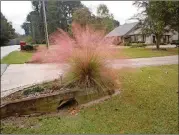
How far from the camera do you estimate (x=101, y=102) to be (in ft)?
16.6

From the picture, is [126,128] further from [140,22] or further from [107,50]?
[140,22]

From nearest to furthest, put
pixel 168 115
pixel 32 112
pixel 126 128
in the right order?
pixel 126 128 < pixel 168 115 < pixel 32 112

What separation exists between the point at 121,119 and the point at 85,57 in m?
1.48

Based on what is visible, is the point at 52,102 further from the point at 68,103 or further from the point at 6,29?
the point at 6,29

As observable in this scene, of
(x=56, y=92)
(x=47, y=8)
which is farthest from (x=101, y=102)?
(x=47, y=8)

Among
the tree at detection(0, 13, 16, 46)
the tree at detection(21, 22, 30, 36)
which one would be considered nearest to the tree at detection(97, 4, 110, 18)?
the tree at detection(21, 22, 30, 36)

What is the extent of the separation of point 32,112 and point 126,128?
1775 millimetres

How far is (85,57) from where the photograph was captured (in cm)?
511

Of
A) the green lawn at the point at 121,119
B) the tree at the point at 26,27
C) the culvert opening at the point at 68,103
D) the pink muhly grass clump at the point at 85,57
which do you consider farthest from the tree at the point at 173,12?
the culvert opening at the point at 68,103

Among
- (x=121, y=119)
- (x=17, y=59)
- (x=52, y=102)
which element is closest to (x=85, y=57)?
(x=52, y=102)

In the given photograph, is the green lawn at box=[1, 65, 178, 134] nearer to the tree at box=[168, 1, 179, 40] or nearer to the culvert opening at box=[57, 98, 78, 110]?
the culvert opening at box=[57, 98, 78, 110]

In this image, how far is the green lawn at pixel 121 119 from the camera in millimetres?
3875

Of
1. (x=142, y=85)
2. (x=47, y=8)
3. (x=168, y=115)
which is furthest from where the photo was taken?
(x=47, y=8)

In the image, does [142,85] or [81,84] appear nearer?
[81,84]
